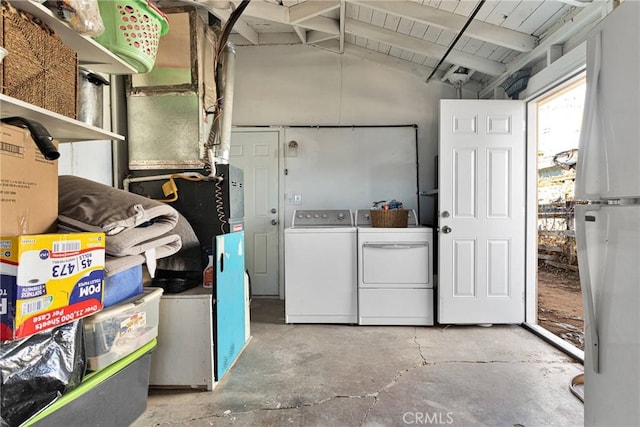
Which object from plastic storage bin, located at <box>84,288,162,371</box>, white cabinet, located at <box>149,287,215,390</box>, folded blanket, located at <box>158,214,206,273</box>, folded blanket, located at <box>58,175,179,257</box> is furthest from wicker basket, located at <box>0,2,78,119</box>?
white cabinet, located at <box>149,287,215,390</box>

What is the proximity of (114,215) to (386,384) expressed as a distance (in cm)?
171

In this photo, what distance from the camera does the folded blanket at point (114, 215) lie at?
51.2 inches

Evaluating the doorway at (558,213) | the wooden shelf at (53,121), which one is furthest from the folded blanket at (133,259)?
the doorway at (558,213)

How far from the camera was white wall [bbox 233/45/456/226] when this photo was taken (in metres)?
3.73

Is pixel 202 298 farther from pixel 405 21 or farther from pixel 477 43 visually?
pixel 477 43

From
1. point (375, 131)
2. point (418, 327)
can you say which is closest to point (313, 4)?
point (375, 131)

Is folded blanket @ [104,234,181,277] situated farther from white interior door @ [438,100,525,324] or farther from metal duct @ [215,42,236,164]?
white interior door @ [438,100,525,324]

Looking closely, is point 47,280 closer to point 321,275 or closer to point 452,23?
point 321,275

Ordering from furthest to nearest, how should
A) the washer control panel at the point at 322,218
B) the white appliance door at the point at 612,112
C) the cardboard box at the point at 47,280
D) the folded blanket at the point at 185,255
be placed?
the washer control panel at the point at 322,218 < the folded blanket at the point at 185,255 < the white appliance door at the point at 612,112 < the cardboard box at the point at 47,280

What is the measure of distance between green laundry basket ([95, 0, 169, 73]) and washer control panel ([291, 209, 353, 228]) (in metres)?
2.17

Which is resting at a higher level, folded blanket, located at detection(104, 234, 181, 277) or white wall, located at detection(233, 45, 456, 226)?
white wall, located at detection(233, 45, 456, 226)

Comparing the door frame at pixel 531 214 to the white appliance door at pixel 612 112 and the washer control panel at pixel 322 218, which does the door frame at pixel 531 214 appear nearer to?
the washer control panel at pixel 322 218

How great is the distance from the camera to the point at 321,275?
9.89 ft

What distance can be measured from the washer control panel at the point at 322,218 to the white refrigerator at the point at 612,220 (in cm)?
232
